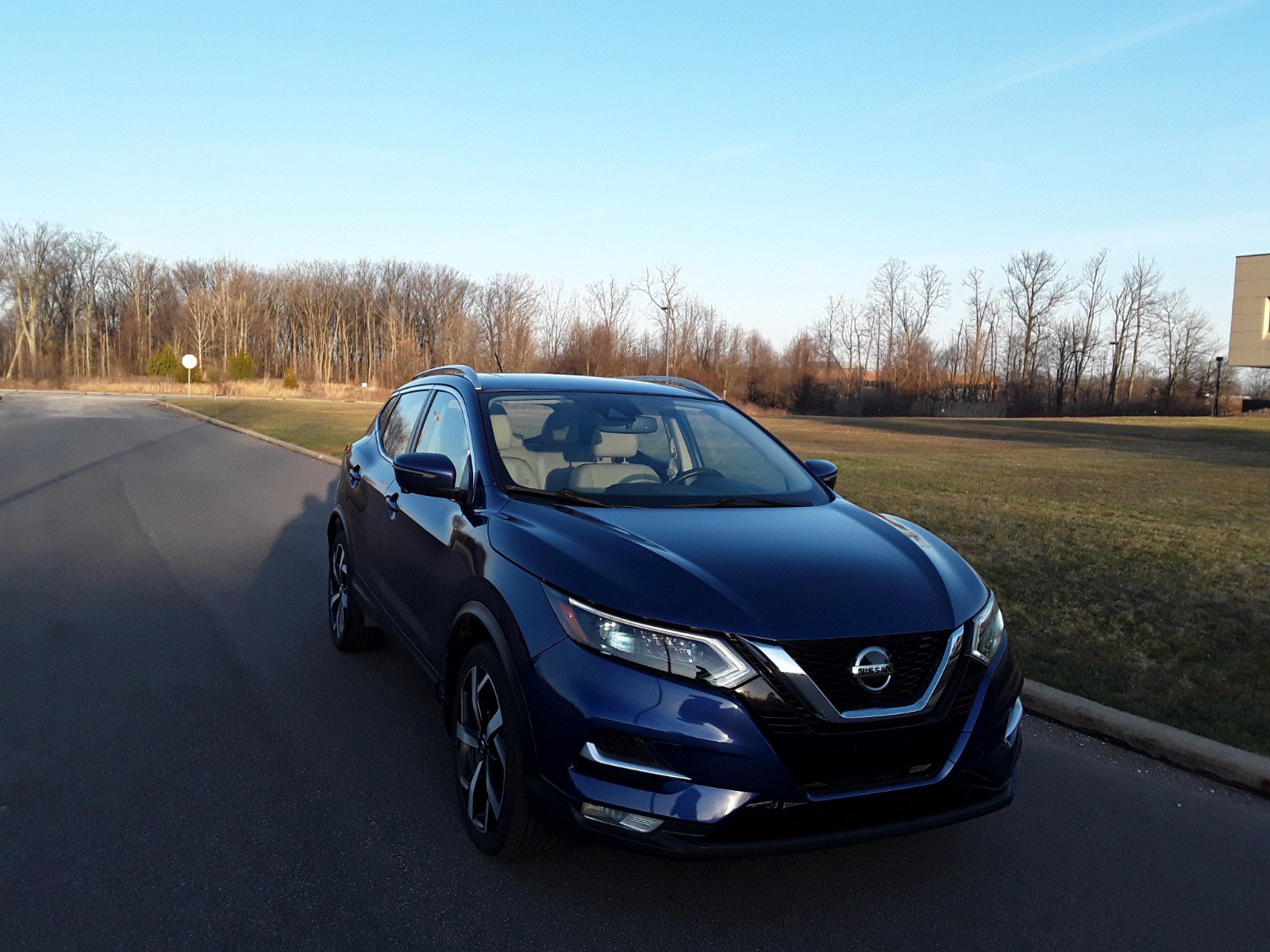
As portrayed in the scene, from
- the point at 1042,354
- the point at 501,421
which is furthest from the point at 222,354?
the point at 501,421

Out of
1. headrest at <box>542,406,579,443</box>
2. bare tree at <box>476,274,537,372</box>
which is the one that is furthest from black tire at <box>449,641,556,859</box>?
bare tree at <box>476,274,537,372</box>

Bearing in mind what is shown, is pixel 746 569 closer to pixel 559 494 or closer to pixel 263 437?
Result: pixel 559 494

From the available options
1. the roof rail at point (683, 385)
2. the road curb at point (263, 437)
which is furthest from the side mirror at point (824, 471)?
the road curb at point (263, 437)

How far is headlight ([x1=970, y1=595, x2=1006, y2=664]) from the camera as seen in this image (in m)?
3.19

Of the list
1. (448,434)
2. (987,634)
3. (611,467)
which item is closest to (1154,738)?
(987,634)

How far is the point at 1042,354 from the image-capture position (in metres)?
81.5

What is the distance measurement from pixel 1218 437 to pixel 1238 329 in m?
20.1

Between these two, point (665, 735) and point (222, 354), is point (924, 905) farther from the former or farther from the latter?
point (222, 354)

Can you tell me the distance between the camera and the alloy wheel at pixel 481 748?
3.35 meters

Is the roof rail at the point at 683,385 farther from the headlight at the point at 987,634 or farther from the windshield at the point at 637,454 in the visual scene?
the headlight at the point at 987,634

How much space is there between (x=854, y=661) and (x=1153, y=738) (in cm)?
270

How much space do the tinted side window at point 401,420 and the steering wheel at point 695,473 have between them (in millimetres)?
1638

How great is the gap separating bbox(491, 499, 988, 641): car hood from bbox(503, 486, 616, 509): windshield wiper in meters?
0.09

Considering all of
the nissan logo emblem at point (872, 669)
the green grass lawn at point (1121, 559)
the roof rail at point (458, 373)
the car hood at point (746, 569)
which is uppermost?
the roof rail at point (458, 373)
